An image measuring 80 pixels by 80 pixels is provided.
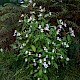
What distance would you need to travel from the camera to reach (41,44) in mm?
3281

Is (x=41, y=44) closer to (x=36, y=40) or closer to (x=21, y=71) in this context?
(x=36, y=40)

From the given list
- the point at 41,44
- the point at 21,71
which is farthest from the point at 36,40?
the point at 21,71

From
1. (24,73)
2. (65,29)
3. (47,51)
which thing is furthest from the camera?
(65,29)

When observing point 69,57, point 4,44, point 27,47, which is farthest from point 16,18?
point 69,57

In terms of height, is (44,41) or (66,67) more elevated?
(44,41)

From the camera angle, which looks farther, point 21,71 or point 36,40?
point 21,71

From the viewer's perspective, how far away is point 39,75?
321cm

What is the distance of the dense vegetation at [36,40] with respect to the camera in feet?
10.9

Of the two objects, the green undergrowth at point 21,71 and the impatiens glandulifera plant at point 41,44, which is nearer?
the impatiens glandulifera plant at point 41,44

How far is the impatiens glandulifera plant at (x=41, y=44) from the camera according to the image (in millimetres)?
3219

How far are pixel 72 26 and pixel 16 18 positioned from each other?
84 centimetres

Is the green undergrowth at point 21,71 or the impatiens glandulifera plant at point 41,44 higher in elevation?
the impatiens glandulifera plant at point 41,44

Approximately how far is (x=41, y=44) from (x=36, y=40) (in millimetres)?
112

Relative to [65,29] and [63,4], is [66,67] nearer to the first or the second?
[65,29]
